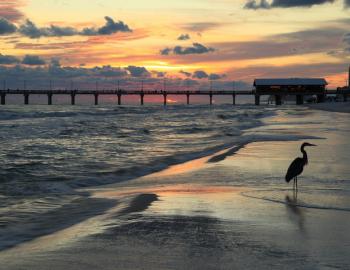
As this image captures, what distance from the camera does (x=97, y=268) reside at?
5.08 meters

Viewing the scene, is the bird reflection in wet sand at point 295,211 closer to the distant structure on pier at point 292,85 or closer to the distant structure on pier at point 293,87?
the distant structure on pier at point 293,87

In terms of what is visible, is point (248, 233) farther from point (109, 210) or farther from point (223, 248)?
point (109, 210)

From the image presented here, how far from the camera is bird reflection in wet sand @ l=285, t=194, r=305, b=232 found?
7.02 m

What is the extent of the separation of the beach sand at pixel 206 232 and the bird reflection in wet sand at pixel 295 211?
0.01m

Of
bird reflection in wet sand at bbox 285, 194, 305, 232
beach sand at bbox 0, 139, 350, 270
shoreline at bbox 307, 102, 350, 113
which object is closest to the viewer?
beach sand at bbox 0, 139, 350, 270

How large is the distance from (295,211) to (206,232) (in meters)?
1.87

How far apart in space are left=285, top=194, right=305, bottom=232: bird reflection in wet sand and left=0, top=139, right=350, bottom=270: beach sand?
0.5 inches

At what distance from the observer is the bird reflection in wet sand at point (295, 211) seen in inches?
277

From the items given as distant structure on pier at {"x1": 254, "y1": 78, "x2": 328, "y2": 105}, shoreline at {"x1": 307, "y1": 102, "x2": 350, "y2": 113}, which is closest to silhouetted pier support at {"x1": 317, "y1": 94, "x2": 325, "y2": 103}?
distant structure on pier at {"x1": 254, "y1": 78, "x2": 328, "y2": 105}

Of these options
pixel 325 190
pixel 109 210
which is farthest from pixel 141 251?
pixel 325 190

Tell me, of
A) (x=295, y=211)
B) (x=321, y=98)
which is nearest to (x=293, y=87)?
(x=321, y=98)

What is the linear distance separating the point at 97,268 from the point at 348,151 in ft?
42.9

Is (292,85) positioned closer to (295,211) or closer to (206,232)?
(295,211)

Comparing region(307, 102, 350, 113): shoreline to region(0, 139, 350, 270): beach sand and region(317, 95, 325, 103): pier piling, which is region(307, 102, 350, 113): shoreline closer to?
region(317, 95, 325, 103): pier piling
